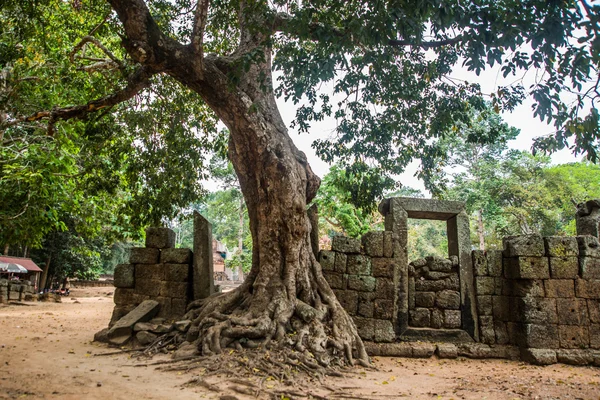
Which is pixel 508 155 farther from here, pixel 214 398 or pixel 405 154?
pixel 214 398

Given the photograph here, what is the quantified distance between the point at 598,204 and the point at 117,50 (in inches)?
454

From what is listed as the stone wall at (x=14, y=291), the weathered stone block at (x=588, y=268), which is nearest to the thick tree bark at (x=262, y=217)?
the weathered stone block at (x=588, y=268)

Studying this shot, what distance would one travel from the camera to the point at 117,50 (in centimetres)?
1086

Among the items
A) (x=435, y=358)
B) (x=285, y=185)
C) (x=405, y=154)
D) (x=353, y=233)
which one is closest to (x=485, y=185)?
(x=353, y=233)

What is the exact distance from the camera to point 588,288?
6.50 metres

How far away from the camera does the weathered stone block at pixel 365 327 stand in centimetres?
648

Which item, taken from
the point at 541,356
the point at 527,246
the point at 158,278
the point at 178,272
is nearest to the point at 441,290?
the point at 527,246

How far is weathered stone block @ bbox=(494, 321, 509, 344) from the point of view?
6727 mm

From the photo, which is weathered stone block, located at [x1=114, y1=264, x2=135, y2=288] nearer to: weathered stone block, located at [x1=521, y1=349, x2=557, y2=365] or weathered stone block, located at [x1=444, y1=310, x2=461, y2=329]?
weathered stone block, located at [x1=444, y1=310, x2=461, y2=329]

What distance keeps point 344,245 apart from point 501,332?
3.00 metres

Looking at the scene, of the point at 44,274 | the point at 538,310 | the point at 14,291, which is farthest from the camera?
the point at 44,274

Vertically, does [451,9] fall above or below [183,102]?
below

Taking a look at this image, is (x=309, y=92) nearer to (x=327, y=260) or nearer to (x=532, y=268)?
(x=327, y=260)

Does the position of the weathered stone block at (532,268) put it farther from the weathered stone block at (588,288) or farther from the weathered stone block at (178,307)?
the weathered stone block at (178,307)
